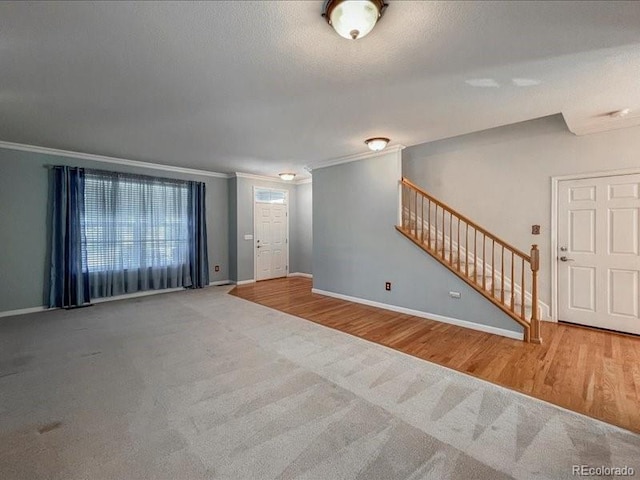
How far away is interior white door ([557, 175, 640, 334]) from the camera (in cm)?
339

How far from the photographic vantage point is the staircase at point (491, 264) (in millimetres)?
3252

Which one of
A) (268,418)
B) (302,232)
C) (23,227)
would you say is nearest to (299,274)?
(302,232)

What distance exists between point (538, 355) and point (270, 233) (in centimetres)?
567

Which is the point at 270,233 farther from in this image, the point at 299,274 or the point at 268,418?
the point at 268,418

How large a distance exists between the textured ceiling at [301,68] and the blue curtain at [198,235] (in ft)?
7.59

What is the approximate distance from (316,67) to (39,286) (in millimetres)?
5260

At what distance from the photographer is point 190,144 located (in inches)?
166

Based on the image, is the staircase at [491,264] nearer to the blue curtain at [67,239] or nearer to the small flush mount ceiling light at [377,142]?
→ the small flush mount ceiling light at [377,142]

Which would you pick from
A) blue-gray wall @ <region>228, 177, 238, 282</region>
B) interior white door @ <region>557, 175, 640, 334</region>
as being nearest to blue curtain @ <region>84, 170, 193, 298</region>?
blue-gray wall @ <region>228, 177, 238, 282</region>

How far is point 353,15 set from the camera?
1.57 metres

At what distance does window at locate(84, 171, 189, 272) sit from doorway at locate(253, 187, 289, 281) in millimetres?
1600

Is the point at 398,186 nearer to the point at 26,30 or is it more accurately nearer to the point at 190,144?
the point at 190,144

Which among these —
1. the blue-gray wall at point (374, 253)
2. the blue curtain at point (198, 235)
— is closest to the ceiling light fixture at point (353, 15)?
the blue-gray wall at point (374, 253)

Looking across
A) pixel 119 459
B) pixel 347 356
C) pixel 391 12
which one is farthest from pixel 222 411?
pixel 391 12
